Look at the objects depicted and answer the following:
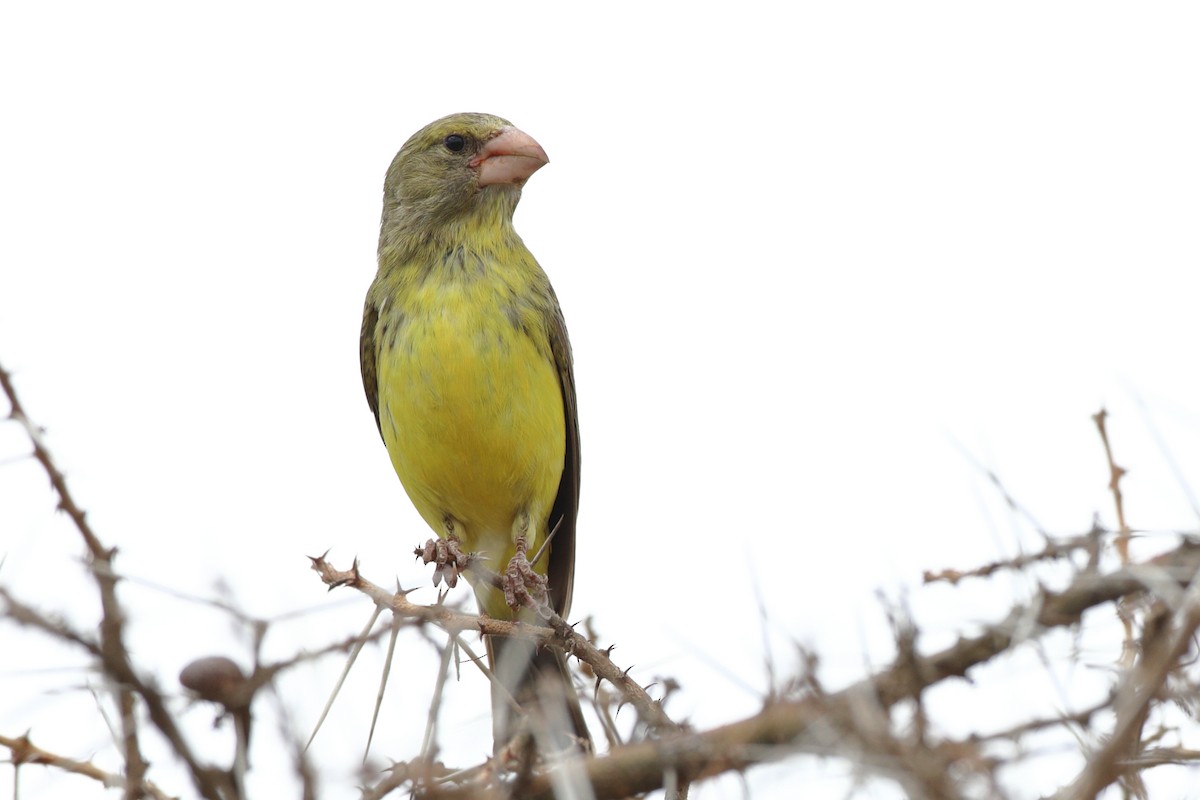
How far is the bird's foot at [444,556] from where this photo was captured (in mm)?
5367

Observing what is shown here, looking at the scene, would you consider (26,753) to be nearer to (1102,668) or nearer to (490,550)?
(1102,668)

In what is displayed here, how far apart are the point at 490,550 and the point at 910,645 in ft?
16.4

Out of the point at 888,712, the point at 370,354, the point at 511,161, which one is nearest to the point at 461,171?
the point at 511,161

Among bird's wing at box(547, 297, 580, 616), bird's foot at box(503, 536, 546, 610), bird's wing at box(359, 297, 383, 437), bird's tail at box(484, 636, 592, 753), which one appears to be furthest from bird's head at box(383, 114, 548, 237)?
bird's tail at box(484, 636, 592, 753)

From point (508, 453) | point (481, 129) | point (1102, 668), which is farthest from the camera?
point (481, 129)

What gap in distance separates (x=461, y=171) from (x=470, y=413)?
1680 mm

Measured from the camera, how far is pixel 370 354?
6.43m

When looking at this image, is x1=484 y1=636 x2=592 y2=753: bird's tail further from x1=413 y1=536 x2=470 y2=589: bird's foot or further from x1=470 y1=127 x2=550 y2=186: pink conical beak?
x1=470 y1=127 x2=550 y2=186: pink conical beak

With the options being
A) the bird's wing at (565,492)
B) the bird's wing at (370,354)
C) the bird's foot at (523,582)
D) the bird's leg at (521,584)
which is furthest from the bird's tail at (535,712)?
the bird's wing at (370,354)

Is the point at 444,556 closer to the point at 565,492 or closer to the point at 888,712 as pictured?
the point at 565,492

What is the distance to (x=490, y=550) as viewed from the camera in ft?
21.4

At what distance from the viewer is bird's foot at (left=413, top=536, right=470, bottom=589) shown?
5.37 m

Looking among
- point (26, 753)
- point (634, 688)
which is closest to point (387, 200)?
point (634, 688)

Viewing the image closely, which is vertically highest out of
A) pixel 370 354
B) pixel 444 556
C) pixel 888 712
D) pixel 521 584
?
pixel 370 354
